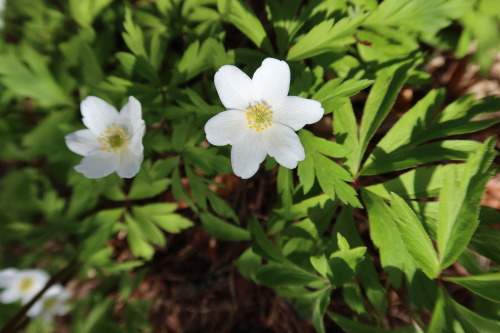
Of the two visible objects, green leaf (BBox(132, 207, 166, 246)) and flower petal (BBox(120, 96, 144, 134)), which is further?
green leaf (BBox(132, 207, 166, 246))

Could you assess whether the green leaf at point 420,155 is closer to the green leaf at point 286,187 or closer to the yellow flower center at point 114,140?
the green leaf at point 286,187

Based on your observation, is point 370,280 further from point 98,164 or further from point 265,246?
point 98,164

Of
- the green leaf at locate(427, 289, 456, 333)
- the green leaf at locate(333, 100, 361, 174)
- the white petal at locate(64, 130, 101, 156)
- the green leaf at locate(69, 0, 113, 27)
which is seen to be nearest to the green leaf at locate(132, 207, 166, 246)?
the white petal at locate(64, 130, 101, 156)

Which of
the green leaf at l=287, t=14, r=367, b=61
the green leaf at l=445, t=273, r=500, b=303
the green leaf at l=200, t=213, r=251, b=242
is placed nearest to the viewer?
the green leaf at l=445, t=273, r=500, b=303

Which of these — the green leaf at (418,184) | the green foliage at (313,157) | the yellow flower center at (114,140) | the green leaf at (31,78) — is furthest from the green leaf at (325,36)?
the green leaf at (31,78)

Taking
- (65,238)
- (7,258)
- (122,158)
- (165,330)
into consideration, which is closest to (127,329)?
(165,330)

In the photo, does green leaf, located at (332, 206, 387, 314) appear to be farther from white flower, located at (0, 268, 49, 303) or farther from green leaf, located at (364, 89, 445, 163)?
white flower, located at (0, 268, 49, 303)
